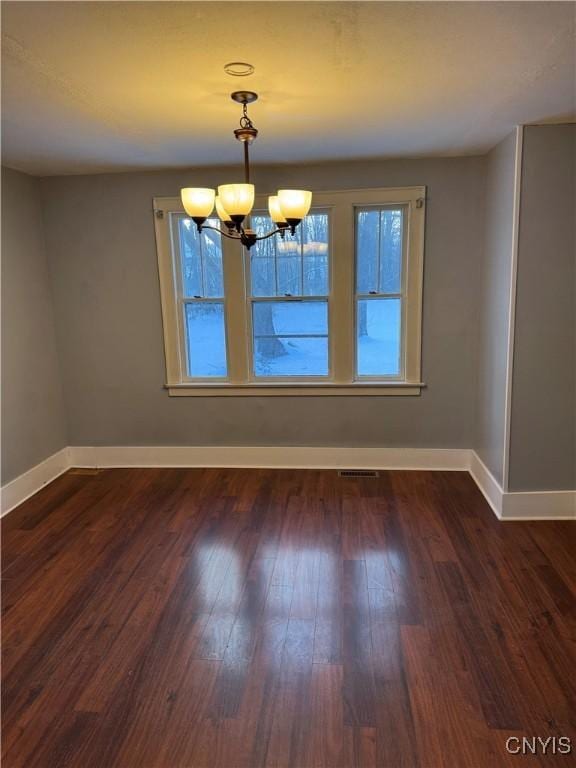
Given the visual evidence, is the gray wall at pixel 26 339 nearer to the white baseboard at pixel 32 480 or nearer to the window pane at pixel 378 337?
the white baseboard at pixel 32 480

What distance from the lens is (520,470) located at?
323 centimetres

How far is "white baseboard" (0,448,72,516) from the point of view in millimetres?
3592

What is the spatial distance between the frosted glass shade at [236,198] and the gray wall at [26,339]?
226 cm

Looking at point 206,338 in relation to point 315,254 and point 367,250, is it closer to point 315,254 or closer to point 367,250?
point 315,254

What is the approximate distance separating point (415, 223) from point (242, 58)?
222 cm

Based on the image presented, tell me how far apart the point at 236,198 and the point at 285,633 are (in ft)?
6.51

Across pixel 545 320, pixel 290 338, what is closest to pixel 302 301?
pixel 290 338

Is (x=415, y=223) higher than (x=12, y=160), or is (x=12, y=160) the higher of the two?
(x=12, y=160)

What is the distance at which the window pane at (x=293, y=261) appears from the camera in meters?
3.91

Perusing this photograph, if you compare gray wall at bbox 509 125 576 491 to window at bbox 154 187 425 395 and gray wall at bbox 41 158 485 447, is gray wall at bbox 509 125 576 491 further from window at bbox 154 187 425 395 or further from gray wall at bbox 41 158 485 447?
window at bbox 154 187 425 395

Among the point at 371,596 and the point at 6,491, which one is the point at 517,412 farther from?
the point at 6,491

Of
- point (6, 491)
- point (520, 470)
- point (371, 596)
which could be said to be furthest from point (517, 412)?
point (6, 491)

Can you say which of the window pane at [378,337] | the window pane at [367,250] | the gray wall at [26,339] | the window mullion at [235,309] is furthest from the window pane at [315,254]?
the gray wall at [26,339]

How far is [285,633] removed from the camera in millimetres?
2285
